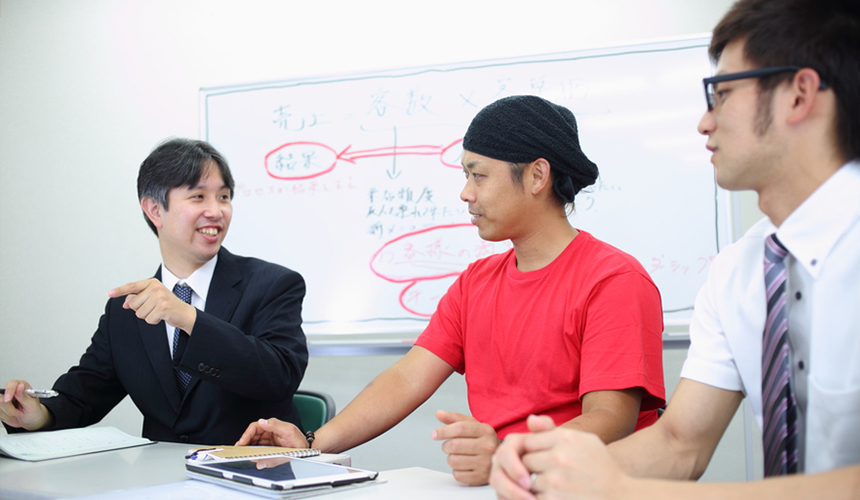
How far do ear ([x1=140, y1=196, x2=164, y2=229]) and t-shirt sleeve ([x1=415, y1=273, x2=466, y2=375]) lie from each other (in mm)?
841

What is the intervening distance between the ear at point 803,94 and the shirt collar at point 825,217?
0.30 ft

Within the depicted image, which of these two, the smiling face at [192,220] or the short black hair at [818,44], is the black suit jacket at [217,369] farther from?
the short black hair at [818,44]

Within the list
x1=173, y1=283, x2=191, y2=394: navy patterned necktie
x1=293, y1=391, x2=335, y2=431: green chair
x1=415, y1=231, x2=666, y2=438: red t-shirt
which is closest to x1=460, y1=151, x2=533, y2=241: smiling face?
x1=415, y1=231, x2=666, y2=438: red t-shirt

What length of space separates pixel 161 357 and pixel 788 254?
145 centimetres

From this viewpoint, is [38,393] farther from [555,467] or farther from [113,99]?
[113,99]

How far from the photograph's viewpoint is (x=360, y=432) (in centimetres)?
152

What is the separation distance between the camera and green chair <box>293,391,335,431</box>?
1.88 metres

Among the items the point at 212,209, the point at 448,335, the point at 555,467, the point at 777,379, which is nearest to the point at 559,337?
the point at 448,335

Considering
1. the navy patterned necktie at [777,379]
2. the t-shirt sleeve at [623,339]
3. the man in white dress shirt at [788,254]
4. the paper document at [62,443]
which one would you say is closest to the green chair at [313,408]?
the paper document at [62,443]

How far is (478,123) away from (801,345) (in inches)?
34.6

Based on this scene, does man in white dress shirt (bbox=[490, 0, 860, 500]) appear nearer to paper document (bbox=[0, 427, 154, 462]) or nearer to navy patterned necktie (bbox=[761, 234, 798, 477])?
navy patterned necktie (bbox=[761, 234, 798, 477])

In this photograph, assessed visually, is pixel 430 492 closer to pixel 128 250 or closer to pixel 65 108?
pixel 128 250

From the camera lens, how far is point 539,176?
1.58 m

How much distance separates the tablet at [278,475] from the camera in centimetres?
96
